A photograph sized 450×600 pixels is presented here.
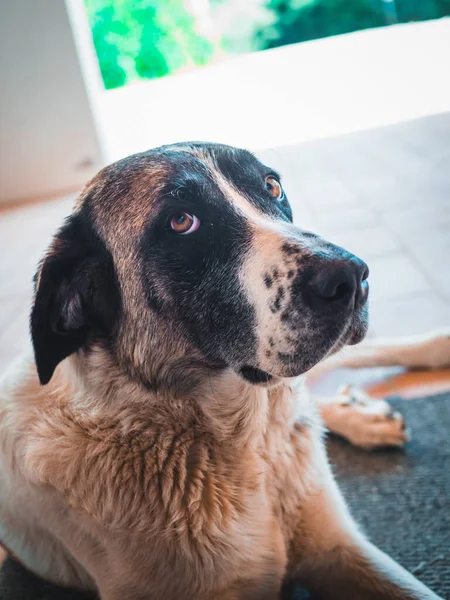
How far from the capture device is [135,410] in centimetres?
122

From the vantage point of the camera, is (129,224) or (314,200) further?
(314,200)

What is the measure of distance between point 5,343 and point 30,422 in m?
1.83

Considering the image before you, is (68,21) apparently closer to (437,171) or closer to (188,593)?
(437,171)

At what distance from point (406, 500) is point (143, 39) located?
6469mm

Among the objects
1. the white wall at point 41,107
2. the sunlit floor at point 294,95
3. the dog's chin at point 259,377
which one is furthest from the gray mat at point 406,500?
the white wall at point 41,107

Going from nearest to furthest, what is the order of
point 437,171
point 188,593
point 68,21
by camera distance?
point 188,593
point 437,171
point 68,21

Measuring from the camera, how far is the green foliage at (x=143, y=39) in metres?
6.34

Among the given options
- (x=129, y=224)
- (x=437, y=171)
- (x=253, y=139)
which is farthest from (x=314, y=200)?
(x=129, y=224)

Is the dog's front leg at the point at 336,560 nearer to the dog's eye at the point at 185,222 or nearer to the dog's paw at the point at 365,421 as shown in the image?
the dog's paw at the point at 365,421

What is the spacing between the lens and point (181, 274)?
117cm

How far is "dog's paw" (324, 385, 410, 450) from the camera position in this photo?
173cm

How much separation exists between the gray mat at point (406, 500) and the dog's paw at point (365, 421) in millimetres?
41

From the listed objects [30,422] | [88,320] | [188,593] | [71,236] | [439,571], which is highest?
[71,236]

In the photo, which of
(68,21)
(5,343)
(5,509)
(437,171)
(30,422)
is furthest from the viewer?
(68,21)
